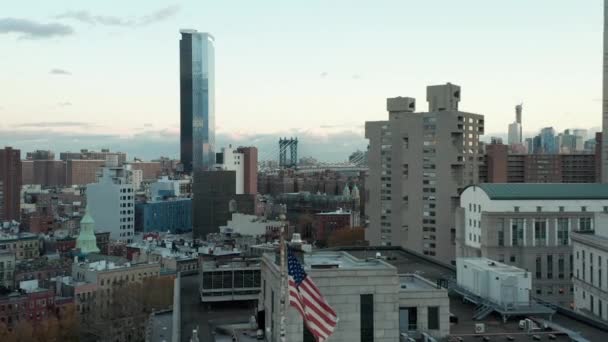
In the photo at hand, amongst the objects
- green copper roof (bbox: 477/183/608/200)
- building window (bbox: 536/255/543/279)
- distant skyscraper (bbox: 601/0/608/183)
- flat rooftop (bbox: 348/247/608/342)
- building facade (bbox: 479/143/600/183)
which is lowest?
building window (bbox: 536/255/543/279)

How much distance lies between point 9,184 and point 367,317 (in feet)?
528

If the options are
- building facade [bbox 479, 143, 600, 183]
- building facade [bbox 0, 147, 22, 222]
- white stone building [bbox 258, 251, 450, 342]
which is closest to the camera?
Result: white stone building [bbox 258, 251, 450, 342]

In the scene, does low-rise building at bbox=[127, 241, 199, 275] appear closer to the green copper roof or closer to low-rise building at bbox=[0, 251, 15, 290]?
low-rise building at bbox=[0, 251, 15, 290]

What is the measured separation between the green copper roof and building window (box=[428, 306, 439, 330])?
114ft

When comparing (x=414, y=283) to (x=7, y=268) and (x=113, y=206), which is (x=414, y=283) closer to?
(x=7, y=268)

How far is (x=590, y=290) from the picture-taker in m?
54.8

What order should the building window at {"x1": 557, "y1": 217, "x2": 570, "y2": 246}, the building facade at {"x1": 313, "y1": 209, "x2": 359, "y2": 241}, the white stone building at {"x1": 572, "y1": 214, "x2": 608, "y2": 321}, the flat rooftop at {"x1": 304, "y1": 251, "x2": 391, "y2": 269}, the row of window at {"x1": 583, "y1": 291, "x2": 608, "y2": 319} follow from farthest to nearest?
1. the building facade at {"x1": 313, "y1": 209, "x2": 359, "y2": 241}
2. the building window at {"x1": 557, "y1": 217, "x2": 570, "y2": 246}
3. the row of window at {"x1": 583, "y1": 291, "x2": 608, "y2": 319}
4. the white stone building at {"x1": 572, "y1": 214, "x2": 608, "y2": 321}
5. the flat rooftop at {"x1": 304, "y1": 251, "x2": 391, "y2": 269}

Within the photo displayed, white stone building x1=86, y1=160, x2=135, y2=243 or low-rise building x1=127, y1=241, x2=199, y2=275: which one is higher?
white stone building x1=86, y1=160, x2=135, y2=243

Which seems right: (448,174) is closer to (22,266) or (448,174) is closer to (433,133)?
(433,133)

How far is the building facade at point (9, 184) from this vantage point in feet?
574

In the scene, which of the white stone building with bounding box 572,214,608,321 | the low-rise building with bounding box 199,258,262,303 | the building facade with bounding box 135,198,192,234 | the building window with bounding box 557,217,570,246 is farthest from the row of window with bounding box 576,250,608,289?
the building facade with bounding box 135,198,192,234

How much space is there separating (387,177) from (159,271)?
A: 34.4 metres

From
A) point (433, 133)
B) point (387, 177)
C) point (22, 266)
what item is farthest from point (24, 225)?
point (433, 133)

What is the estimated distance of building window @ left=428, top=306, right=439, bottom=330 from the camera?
3489cm
